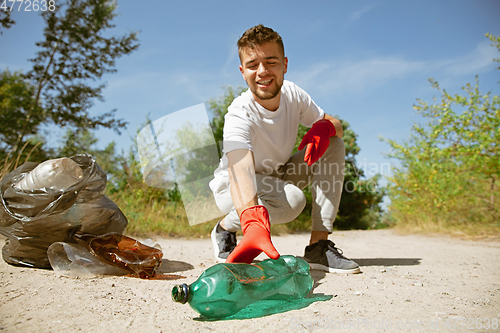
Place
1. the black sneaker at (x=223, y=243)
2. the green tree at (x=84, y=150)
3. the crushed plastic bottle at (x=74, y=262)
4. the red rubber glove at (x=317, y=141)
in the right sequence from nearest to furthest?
the crushed plastic bottle at (x=74, y=262), the red rubber glove at (x=317, y=141), the black sneaker at (x=223, y=243), the green tree at (x=84, y=150)

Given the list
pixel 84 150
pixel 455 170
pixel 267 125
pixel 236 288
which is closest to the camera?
pixel 236 288

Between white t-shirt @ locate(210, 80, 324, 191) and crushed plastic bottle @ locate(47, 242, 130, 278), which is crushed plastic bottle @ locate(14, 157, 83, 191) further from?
white t-shirt @ locate(210, 80, 324, 191)

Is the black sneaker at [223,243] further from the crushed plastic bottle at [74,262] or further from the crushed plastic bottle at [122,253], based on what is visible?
the crushed plastic bottle at [74,262]

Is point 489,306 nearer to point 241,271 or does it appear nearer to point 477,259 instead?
point 241,271

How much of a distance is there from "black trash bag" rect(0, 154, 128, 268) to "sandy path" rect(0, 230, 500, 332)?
0.13 m

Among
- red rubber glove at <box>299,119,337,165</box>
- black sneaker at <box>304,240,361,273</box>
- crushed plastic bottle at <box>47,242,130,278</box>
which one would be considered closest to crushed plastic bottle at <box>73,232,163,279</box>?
crushed plastic bottle at <box>47,242,130,278</box>

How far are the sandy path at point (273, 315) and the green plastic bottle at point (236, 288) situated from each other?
0.06m

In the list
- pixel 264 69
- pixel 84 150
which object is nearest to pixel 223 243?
pixel 264 69

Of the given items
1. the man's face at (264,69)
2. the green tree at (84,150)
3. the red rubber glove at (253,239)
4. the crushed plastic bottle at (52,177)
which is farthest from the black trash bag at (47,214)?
the green tree at (84,150)

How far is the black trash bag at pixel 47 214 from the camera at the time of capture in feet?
5.46

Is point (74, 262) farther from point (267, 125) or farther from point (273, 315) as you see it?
point (267, 125)

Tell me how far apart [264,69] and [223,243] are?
1.27 metres

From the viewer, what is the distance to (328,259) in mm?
2029

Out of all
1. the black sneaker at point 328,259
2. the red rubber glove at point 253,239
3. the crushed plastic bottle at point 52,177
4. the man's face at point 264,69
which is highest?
the man's face at point 264,69
